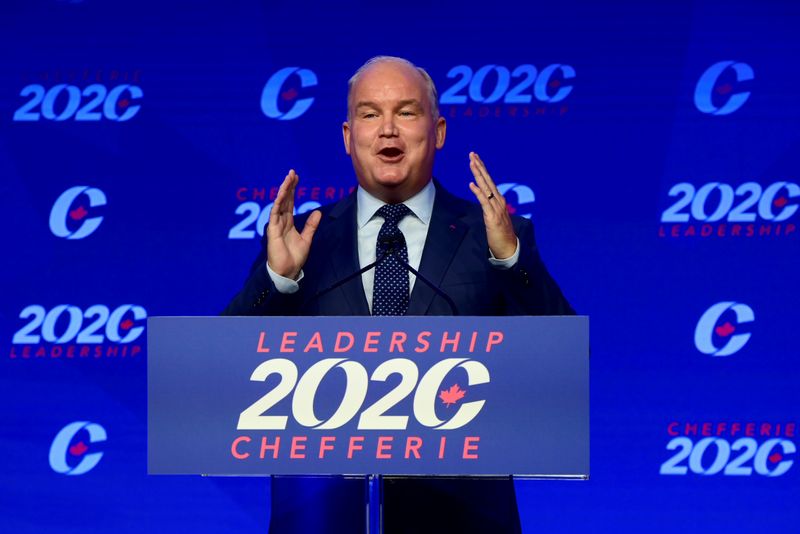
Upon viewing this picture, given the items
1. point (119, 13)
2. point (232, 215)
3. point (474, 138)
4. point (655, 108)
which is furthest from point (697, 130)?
point (119, 13)

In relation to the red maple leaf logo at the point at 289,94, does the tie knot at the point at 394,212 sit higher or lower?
lower

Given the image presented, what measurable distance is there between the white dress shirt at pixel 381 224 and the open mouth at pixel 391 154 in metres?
0.10

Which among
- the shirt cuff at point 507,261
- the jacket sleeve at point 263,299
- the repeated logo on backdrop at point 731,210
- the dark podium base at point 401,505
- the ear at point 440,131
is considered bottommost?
the dark podium base at point 401,505

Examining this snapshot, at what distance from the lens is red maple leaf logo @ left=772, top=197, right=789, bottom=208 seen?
14.2ft

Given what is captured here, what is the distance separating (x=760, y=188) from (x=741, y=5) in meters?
0.65

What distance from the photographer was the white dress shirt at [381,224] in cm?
257

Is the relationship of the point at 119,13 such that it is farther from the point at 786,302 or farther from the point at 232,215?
the point at 786,302

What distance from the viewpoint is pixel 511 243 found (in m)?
2.39

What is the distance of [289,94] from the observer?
445cm

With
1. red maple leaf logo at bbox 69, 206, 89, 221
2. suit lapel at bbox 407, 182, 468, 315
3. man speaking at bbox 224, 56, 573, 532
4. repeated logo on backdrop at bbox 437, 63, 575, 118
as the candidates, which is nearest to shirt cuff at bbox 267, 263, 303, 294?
man speaking at bbox 224, 56, 573, 532

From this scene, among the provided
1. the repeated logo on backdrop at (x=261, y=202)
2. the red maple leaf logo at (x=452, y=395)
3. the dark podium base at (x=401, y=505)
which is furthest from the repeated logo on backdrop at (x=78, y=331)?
the red maple leaf logo at (x=452, y=395)

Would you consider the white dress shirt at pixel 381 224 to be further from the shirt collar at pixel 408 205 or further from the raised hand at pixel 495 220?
the raised hand at pixel 495 220

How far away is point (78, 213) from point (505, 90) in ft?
5.13

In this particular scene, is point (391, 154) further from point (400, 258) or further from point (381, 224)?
point (400, 258)
